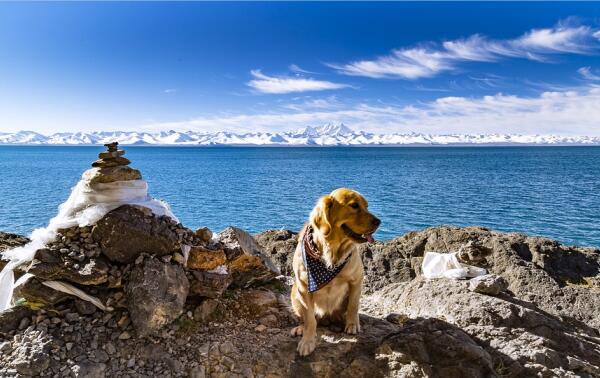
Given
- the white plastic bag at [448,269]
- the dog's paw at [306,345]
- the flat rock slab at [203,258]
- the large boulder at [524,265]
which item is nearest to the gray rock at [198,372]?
the dog's paw at [306,345]

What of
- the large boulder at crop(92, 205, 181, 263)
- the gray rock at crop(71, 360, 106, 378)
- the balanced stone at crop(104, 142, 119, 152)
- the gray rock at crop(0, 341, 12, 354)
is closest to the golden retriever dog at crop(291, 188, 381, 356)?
the large boulder at crop(92, 205, 181, 263)

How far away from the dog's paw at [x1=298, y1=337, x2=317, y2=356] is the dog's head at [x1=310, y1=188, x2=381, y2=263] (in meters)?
1.15

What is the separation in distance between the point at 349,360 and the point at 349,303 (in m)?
0.79

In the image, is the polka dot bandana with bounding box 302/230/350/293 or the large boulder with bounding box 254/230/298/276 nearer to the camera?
the polka dot bandana with bounding box 302/230/350/293

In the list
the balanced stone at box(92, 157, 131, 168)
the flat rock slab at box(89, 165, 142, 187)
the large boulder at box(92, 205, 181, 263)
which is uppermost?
the balanced stone at box(92, 157, 131, 168)

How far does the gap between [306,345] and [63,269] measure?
3326mm

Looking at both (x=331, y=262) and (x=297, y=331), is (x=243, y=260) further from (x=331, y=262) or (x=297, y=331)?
(x=331, y=262)

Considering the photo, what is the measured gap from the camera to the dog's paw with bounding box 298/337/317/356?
5.67m

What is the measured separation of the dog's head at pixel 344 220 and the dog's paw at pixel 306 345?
1.15 metres

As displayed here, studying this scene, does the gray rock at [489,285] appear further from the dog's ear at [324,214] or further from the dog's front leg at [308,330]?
the dog's ear at [324,214]

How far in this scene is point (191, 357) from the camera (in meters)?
5.68

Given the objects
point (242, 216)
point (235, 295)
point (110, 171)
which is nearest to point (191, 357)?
point (235, 295)

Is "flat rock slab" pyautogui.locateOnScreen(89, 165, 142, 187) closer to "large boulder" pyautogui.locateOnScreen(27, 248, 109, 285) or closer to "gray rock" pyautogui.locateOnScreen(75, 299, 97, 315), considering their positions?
"large boulder" pyautogui.locateOnScreen(27, 248, 109, 285)

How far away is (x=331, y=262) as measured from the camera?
5652 mm
